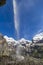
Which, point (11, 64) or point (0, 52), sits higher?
point (0, 52)

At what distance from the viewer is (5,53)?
2162 centimetres

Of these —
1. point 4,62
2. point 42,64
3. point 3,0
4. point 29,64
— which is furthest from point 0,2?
point 42,64

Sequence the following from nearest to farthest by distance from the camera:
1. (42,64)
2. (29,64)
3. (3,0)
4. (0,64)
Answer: (3,0) → (0,64) → (29,64) → (42,64)

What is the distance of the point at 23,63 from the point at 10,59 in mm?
1825

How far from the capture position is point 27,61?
2177 centimetres

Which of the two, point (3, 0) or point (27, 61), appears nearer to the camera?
point (3, 0)

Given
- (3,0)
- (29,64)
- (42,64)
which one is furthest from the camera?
(42,64)

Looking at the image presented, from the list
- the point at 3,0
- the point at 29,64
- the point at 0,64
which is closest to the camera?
the point at 3,0

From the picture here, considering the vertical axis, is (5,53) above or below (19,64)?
above

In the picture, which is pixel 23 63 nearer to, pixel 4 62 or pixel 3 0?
pixel 4 62

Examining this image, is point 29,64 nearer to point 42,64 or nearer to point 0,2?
point 42,64

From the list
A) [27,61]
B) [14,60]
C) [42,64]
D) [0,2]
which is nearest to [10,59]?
[14,60]

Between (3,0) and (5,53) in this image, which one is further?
(5,53)

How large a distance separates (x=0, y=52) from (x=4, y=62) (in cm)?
170
